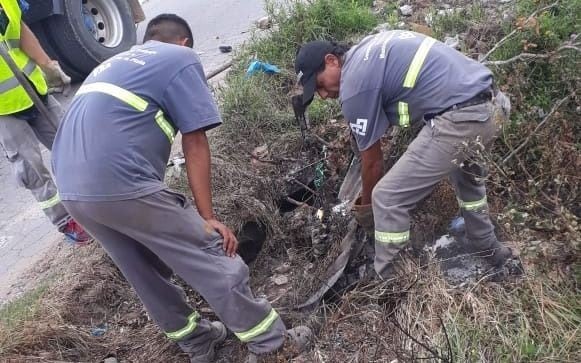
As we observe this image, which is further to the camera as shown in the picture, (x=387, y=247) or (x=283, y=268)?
(x=283, y=268)

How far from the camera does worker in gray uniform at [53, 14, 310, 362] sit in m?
2.37

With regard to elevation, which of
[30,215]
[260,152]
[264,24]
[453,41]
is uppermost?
[453,41]

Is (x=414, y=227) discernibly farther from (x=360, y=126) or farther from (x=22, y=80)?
(x=22, y=80)

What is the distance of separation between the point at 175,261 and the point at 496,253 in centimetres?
169

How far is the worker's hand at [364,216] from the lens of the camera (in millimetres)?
3119

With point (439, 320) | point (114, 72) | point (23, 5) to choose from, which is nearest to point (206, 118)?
point (114, 72)

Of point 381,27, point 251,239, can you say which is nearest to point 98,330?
point 251,239

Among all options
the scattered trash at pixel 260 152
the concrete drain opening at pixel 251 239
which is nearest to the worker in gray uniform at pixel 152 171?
the concrete drain opening at pixel 251 239

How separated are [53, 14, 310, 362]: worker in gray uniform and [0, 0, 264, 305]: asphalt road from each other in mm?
1727

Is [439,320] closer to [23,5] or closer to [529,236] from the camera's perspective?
[529,236]

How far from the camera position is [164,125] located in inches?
98.3

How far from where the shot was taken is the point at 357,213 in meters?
3.17

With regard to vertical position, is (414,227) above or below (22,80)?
below

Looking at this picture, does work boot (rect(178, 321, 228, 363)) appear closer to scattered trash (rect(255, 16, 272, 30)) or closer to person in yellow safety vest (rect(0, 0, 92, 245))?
person in yellow safety vest (rect(0, 0, 92, 245))
